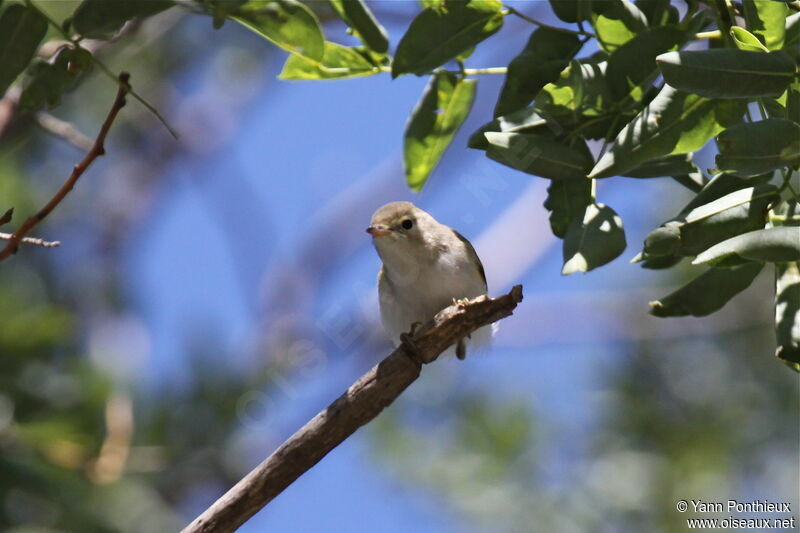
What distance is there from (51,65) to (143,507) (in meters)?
3.25

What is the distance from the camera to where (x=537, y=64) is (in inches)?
106

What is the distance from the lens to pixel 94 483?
488cm

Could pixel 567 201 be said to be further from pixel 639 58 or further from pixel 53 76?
pixel 53 76

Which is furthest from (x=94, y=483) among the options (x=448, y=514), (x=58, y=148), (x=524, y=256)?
(x=524, y=256)

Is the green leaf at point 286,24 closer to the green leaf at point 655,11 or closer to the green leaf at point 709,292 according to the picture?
the green leaf at point 655,11

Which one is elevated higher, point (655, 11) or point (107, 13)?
point (107, 13)

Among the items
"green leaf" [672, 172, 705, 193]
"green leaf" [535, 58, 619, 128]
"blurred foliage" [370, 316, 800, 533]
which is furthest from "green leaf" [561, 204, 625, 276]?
"blurred foliage" [370, 316, 800, 533]

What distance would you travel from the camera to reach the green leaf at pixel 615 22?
100 inches

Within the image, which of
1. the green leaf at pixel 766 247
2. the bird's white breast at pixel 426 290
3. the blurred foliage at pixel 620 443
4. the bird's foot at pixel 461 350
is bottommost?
the blurred foliage at pixel 620 443

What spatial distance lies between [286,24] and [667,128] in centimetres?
109

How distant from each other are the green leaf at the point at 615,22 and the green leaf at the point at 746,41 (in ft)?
0.98

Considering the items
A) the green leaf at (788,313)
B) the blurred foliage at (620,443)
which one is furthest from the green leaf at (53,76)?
the blurred foliage at (620,443)

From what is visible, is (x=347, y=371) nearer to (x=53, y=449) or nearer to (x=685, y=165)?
(x=53, y=449)

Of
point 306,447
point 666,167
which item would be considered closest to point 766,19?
point 666,167
